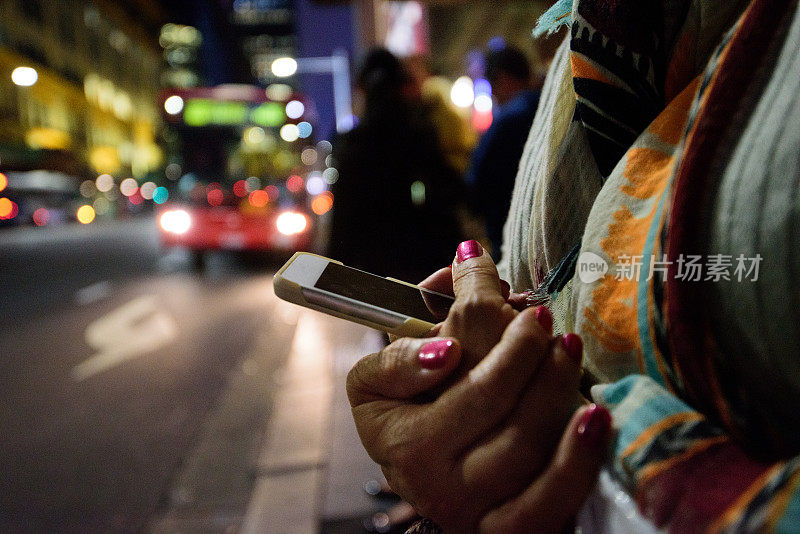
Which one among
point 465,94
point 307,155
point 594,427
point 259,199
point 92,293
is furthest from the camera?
point 465,94

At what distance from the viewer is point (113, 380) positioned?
4.07 m

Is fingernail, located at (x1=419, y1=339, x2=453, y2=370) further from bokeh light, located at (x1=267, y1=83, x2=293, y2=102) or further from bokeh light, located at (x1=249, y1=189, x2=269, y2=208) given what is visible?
bokeh light, located at (x1=267, y1=83, x2=293, y2=102)

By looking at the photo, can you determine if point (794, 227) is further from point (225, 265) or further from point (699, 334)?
point (225, 265)

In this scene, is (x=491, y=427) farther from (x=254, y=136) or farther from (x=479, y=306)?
(x=254, y=136)

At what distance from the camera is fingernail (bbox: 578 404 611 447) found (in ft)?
1.52

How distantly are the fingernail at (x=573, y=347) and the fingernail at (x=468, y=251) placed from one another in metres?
0.16

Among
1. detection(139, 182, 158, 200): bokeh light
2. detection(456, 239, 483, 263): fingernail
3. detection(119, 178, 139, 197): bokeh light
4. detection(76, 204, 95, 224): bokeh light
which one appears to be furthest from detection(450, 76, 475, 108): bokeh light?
detection(139, 182, 158, 200): bokeh light

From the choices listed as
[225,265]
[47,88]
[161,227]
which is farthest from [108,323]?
[47,88]

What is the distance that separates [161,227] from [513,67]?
7.04 metres

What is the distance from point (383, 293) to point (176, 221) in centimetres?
829

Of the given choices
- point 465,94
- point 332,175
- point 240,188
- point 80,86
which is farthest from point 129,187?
point 332,175

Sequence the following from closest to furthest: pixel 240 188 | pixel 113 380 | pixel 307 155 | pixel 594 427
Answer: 1. pixel 594 427
2. pixel 113 380
3. pixel 307 155
4. pixel 240 188

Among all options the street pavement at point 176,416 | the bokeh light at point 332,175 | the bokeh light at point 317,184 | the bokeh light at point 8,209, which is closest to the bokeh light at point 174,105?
the street pavement at point 176,416

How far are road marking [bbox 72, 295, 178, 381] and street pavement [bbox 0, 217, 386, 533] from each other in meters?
0.02
